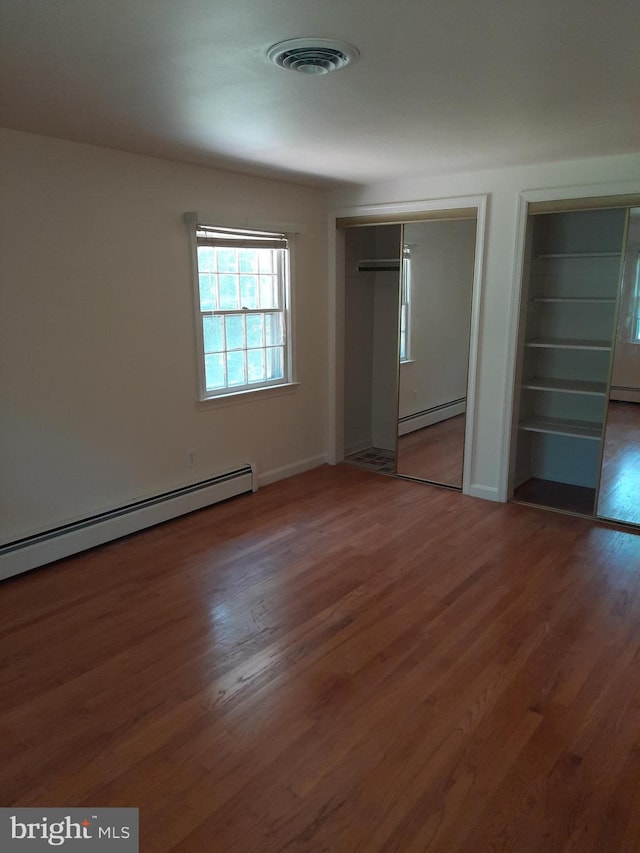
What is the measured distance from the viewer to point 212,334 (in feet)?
14.4

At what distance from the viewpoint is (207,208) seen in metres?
4.17

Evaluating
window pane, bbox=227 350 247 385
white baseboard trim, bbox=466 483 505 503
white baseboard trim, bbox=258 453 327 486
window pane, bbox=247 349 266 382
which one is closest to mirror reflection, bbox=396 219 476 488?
white baseboard trim, bbox=466 483 505 503

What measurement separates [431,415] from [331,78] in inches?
125

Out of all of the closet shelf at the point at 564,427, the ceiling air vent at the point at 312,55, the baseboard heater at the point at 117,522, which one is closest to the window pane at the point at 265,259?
the baseboard heater at the point at 117,522

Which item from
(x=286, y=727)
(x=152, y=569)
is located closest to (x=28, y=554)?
(x=152, y=569)

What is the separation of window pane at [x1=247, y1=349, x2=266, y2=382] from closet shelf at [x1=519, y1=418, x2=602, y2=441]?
7.08 feet

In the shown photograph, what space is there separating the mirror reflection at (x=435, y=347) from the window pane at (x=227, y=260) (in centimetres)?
140

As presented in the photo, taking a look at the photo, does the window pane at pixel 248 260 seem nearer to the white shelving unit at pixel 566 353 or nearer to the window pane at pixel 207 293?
the window pane at pixel 207 293

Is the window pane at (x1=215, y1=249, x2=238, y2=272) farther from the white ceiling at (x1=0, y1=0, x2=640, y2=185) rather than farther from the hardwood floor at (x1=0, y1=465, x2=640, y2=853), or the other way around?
the hardwood floor at (x1=0, y1=465, x2=640, y2=853)

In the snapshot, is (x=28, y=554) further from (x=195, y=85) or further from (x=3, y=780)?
(x=195, y=85)

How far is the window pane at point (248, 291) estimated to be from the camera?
15.0 feet

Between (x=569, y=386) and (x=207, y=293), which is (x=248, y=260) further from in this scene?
(x=569, y=386)

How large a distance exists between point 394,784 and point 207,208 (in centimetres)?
368

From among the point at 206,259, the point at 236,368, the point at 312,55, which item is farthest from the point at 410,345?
the point at 312,55
